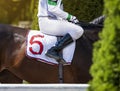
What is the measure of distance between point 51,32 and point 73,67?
24.7 inches

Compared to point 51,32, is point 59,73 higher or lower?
lower

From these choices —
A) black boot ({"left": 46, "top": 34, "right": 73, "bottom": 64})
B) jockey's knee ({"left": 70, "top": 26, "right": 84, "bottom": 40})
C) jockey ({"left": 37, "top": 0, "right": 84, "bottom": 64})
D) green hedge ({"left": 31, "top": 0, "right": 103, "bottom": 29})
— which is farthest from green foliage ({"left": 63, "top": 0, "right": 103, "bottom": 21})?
black boot ({"left": 46, "top": 34, "right": 73, "bottom": 64})

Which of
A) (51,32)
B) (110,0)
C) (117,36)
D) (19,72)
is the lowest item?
(19,72)

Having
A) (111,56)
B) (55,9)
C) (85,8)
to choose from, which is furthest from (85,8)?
(111,56)

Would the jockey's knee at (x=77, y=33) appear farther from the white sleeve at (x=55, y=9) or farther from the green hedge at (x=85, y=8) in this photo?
the green hedge at (x=85, y=8)

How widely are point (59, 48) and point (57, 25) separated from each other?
381 millimetres

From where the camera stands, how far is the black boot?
7520mm

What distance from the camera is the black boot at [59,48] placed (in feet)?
24.7

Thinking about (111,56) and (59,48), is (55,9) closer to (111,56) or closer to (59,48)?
(59,48)

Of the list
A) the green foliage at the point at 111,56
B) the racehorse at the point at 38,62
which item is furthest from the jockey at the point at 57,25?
the green foliage at the point at 111,56

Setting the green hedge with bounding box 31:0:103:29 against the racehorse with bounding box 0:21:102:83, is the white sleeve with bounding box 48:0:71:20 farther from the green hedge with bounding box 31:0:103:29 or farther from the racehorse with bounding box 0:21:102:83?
the green hedge with bounding box 31:0:103:29

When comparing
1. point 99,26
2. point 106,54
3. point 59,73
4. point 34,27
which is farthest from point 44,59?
point 106,54

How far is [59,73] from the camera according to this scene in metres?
7.64

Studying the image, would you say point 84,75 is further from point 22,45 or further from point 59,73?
point 22,45
